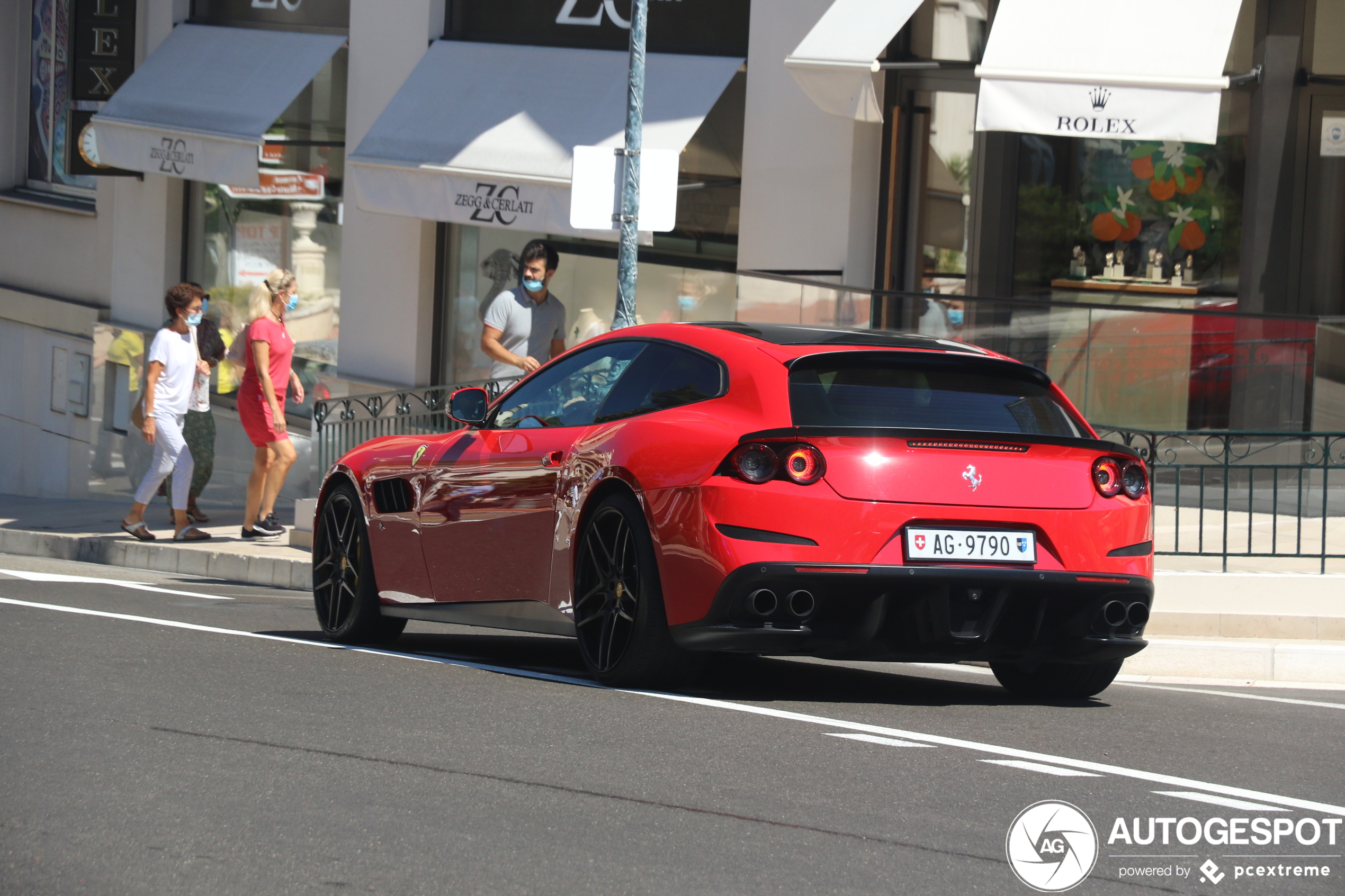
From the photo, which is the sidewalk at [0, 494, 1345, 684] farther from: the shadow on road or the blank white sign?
the blank white sign

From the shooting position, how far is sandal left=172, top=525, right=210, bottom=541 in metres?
15.3

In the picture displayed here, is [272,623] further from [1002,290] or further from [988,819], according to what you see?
[1002,290]

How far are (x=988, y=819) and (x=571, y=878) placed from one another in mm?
1271

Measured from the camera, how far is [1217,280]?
14.8m

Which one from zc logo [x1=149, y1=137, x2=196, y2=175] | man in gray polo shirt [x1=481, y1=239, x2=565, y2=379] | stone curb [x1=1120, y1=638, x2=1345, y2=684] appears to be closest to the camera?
stone curb [x1=1120, y1=638, x2=1345, y2=684]

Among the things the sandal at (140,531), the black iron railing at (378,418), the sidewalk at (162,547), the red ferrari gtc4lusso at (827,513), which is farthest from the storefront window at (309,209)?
the red ferrari gtc4lusso at (827,513)

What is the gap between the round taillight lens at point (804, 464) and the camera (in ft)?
20.7

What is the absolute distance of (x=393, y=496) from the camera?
27.9 feet

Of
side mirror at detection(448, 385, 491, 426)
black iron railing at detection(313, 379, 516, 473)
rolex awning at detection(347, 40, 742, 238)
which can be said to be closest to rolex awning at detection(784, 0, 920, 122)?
rolex awning at detection(347, 40, 742, 238)

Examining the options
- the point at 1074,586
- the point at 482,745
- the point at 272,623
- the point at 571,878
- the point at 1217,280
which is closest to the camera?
the point at 571,878

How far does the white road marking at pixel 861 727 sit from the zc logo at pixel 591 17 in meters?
10.3

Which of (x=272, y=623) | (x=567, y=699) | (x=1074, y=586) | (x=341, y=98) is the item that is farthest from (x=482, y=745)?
(x=341, y=98)

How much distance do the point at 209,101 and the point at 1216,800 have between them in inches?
660

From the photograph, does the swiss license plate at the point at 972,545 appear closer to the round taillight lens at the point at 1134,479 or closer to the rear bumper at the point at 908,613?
the rear bumper at the point at 908,613
